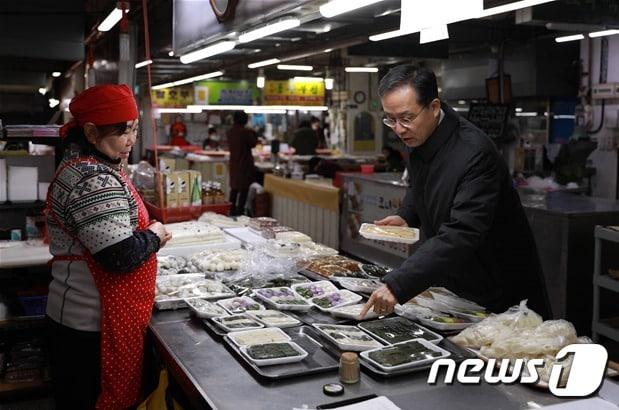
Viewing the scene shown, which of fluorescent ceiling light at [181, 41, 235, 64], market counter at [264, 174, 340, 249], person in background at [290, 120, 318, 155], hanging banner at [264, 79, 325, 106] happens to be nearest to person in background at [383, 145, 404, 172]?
market counter at [264, 174, 340, 249]

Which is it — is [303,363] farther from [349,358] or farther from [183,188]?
[183,188]

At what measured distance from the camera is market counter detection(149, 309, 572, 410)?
224 centimetres

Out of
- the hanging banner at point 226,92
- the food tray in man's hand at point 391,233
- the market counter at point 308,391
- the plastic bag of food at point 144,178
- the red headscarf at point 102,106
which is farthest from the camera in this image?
the hanging banner at point 226,92

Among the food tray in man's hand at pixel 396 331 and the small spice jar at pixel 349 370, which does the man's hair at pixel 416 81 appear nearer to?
the food tray in man's hand at pixel 396 331

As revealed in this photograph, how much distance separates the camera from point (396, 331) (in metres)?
2.91

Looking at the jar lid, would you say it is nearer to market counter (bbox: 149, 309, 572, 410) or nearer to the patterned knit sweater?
market counter (bbox: 149, 309, 572, 410)

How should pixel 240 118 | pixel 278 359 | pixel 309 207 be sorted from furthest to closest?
pixel 240 118, pixel 309 207, pixel 278 359

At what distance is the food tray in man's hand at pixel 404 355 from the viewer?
8.15ft

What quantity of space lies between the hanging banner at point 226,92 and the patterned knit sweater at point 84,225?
1796 cm

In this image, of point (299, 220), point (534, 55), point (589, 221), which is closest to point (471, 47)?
point (534, 55)

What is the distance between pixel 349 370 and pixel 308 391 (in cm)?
17

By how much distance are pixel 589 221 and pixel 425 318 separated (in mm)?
3760

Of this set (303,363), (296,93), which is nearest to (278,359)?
(303,363)

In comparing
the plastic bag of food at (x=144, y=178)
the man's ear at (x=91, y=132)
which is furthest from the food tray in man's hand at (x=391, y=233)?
the plastic bag of food at (x=144, y=178)
